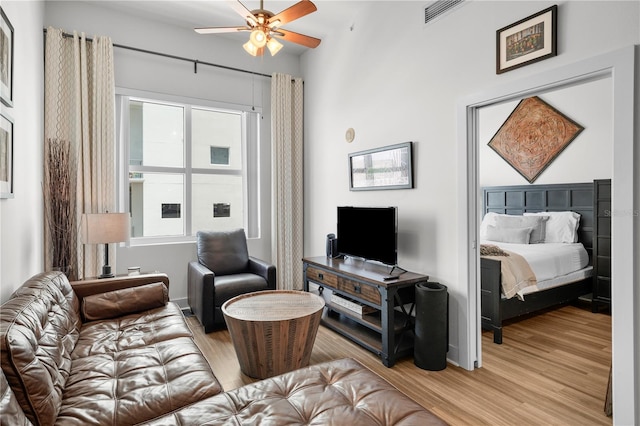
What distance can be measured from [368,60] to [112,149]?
2.75m

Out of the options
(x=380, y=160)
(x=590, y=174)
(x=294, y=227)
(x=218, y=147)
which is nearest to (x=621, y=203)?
(x=380, y=160)

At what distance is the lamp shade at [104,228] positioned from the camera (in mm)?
2883

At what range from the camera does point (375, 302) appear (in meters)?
2.76

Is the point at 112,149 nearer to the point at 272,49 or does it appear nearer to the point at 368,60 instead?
the point at 272,49

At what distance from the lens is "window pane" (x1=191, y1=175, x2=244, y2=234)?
4.24 metres

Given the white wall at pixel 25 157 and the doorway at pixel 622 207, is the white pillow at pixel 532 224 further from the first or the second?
the white wall at pixel 25 157

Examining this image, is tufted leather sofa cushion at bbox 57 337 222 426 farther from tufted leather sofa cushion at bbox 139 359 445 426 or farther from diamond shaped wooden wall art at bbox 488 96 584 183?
diamond shaped wooden wall art at bbox 488 96 584 183

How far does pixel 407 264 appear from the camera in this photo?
123 inches

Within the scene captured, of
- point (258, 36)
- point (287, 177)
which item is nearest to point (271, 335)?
point (258, 36)

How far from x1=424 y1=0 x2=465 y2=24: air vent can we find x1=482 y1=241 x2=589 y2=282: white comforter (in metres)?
2.47

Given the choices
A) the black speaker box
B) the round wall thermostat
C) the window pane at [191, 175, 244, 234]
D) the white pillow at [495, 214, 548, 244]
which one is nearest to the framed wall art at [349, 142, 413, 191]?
the round wall thermostat

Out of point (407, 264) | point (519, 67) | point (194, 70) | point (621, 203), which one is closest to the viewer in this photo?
point (621, 203)

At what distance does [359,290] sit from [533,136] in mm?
3653

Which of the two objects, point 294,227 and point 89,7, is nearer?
point 89,7
